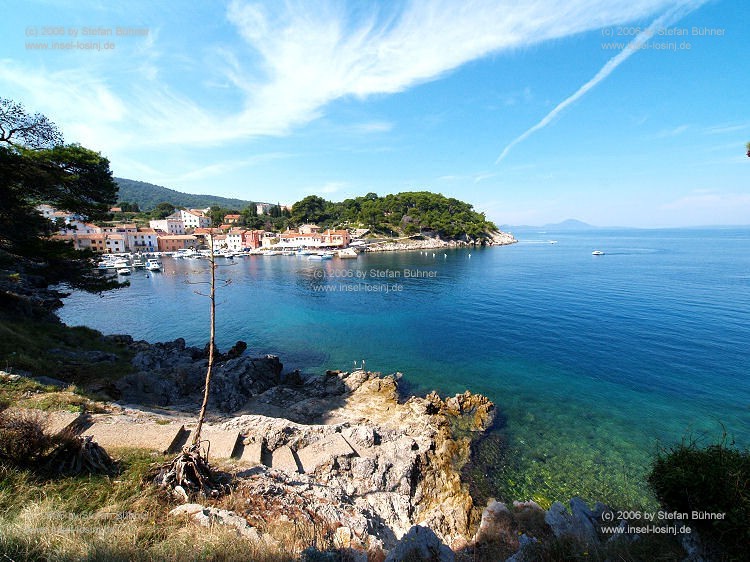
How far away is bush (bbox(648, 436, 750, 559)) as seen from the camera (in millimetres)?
4863

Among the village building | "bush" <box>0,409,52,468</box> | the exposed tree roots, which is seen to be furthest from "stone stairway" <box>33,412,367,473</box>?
the village building

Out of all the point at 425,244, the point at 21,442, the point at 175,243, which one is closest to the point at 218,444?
the point at 21,442

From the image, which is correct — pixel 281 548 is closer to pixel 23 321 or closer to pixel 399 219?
pixel 23 321

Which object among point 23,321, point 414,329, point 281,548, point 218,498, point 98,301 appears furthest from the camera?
point 98,301

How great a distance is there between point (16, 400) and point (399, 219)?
119 metres

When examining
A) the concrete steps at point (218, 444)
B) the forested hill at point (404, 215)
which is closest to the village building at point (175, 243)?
the forested hill at point (404, 215)

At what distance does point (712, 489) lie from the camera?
17.3ft

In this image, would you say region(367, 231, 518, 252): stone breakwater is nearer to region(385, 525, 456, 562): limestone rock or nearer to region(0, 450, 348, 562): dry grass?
region(0, 450, 348, 562): dry grass

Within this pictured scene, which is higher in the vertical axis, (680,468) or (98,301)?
(680,468)

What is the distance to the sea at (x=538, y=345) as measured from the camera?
1298 cm

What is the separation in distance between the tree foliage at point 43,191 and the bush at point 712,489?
77.6 ft

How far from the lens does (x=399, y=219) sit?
123 metres

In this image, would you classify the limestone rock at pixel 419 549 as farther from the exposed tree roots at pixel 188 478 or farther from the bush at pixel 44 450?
the bush at pixel 44 450

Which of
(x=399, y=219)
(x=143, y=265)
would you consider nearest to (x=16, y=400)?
(x=143, y=265)
